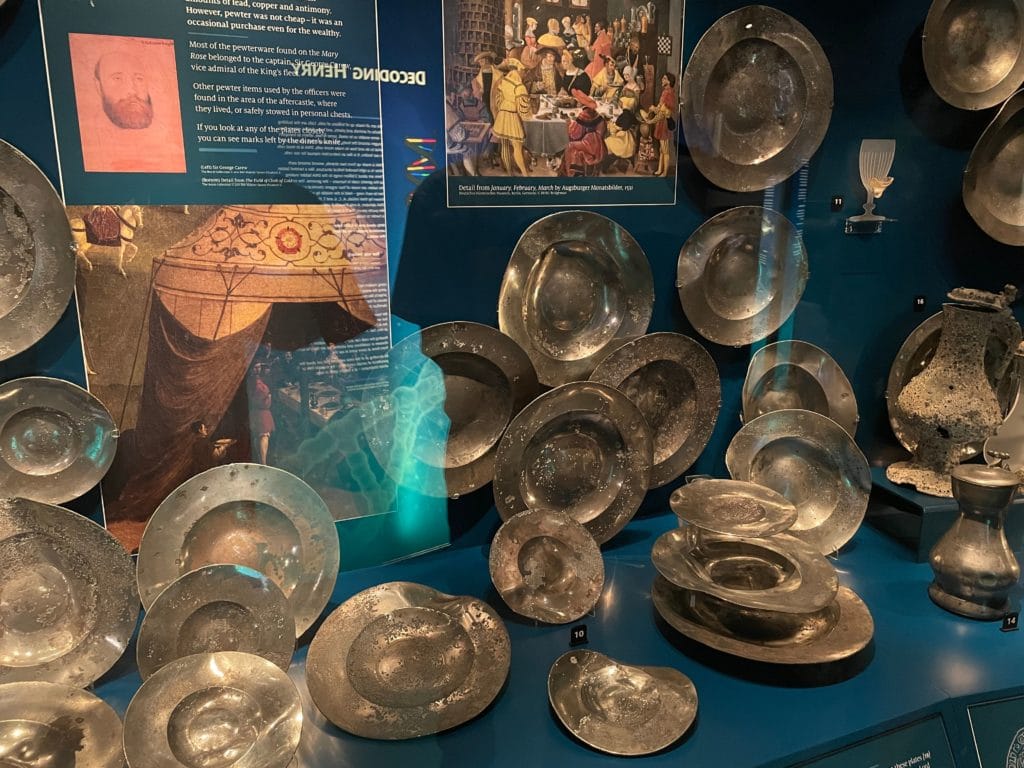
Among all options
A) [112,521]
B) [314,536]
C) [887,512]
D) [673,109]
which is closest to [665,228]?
[673,109]

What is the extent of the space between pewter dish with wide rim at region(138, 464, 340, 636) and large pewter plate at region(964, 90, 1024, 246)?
2535mm

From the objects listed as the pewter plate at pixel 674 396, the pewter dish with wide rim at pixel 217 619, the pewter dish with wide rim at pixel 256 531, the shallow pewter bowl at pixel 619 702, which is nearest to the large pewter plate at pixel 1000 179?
the pewter plate at pixel 674 396

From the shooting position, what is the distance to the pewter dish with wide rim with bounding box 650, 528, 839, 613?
69.2 inches

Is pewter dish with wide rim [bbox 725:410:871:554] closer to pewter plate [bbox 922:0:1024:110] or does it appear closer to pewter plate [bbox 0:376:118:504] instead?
pewter plate [bbox 922:0:1024:110]

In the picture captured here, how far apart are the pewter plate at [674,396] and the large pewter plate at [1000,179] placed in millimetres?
1197

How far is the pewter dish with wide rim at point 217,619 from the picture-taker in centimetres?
156

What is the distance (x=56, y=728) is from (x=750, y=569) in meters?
1.67

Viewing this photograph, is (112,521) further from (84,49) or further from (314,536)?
(84,49)

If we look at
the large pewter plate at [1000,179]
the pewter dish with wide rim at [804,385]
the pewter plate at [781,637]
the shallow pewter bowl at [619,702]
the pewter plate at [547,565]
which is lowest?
the shallow pewter bowl at [619,702]

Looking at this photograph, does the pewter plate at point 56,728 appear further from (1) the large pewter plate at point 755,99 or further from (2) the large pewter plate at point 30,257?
(1) the large pewter plate at point 755,99

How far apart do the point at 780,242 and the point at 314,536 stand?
1794 millimetres

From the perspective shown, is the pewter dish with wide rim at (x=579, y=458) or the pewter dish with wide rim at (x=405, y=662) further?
the pewter dish with wide rim at (x=579, y=458)

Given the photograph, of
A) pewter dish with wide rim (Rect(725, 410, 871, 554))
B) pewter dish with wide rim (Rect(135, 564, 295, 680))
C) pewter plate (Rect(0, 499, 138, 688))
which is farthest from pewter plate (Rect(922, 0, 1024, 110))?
pewter plate (Rect(0, 499, 138, 688))

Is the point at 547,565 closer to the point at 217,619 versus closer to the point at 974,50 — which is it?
the point at 217,619
